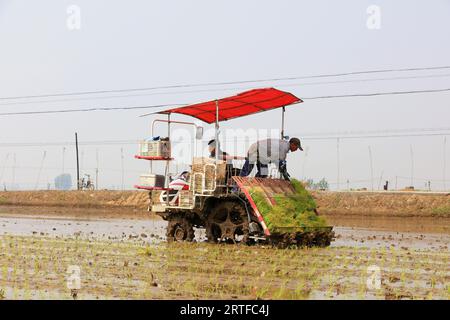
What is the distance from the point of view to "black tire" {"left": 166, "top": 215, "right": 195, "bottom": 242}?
1844 centimetres

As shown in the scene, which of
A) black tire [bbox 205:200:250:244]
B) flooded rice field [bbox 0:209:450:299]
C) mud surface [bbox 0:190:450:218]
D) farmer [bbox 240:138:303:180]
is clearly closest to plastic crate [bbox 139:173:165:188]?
flooded rice field [bbox 0:209:450:299]

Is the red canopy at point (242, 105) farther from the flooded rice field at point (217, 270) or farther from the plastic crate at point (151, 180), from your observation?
the flooded rice field at point (217, 270)

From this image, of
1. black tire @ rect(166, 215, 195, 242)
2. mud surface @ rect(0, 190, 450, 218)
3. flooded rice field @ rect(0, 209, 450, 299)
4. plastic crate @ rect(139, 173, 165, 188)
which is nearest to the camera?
flooded rice field @ rect(0, 209, 450, 299)

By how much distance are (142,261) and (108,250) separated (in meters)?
2.49

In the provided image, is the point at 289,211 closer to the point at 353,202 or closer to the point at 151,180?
the point at 151,180

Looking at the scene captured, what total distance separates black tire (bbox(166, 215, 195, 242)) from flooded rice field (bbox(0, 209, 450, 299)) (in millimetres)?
483

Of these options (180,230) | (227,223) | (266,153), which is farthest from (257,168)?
(180,230)

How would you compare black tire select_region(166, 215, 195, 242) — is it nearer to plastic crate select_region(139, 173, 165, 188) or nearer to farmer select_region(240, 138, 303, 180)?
plastic crate select_region(139, 173, 165, 188)

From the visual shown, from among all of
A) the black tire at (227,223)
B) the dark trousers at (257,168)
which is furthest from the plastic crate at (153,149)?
the dark trousers at (257,168)

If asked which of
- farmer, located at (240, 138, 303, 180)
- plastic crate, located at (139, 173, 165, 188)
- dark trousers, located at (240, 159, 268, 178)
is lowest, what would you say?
plastic crate, located at (139, 173, 165, 188)

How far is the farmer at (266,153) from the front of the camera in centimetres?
1775

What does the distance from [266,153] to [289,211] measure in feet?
6.02

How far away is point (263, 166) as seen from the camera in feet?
59.0

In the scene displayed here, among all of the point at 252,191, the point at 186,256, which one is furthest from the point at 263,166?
the point at 186,256
